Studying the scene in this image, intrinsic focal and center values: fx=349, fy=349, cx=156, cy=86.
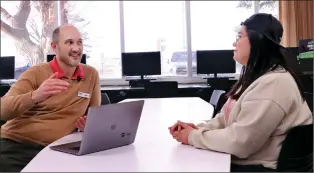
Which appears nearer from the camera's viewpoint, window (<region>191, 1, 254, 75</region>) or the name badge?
the name badge

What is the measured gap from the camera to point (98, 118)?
121cm

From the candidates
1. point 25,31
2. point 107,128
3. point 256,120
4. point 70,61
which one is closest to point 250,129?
point 256,120

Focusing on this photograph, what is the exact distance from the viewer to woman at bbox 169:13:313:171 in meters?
1.21

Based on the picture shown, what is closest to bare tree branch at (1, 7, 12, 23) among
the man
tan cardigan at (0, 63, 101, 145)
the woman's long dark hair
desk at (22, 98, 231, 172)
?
the man

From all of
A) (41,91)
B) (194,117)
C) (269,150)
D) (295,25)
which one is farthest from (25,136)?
(295,25)

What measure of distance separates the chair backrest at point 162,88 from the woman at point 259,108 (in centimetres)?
341

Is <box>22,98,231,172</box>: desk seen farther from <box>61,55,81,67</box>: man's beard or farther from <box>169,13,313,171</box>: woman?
<box>61,55,81,67</box>: man's beard

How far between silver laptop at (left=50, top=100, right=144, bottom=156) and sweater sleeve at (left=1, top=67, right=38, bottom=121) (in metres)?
0.36

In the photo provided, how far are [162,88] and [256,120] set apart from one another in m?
3.72

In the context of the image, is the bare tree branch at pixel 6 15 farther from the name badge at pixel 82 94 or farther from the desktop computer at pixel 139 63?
the name badge at pixel 82 94

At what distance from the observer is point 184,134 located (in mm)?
1397

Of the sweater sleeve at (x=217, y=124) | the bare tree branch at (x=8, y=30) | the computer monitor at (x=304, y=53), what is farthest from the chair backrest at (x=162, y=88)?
the sweater sleeve at (x=217, y=124)

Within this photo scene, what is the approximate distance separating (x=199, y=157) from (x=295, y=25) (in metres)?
4.91

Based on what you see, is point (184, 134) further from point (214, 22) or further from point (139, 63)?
point (214, 22)
